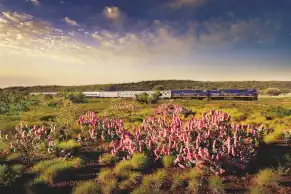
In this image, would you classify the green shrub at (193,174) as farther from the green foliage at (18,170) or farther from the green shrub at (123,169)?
the green foliage at (18,170)

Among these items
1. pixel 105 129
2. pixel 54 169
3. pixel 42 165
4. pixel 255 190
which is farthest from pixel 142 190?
pixel 105 129

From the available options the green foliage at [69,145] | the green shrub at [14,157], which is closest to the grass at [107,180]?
the green foliage at [69,145]

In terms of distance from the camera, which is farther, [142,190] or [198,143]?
[198,143]

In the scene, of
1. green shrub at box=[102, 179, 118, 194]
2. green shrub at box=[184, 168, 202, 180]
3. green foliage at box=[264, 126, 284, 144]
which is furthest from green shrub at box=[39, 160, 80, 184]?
green foliage at box=[264, 126, 284, 144]

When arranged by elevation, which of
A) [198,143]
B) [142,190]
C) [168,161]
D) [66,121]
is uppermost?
[198,143]

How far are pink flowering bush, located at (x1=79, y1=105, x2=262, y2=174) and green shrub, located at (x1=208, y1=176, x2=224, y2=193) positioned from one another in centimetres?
27

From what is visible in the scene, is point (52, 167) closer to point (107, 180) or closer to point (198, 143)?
point (107, 180)

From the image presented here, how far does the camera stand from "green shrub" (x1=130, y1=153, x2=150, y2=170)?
963 centimetres

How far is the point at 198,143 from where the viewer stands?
9336mm

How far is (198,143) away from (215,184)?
5.35 ft

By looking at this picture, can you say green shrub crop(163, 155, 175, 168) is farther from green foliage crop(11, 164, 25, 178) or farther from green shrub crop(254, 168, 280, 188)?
green foliage crop(11, 164, 25, 178)

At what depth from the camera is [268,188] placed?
7.96 meters

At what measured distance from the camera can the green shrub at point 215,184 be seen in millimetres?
7734

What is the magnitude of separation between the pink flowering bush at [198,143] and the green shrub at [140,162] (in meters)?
0.37
